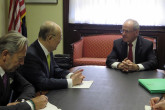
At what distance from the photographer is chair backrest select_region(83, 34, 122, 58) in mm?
5395

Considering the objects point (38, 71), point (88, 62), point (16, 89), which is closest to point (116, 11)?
point (88, 62)

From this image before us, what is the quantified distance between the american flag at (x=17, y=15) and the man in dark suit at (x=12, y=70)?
3.54 m

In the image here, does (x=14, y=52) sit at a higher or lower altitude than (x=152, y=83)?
higher

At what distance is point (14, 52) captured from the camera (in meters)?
1.74

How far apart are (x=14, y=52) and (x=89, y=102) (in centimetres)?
64

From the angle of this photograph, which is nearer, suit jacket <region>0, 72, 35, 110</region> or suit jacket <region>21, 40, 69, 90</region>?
suit jacket <region>0, 72, 35, 110</region>

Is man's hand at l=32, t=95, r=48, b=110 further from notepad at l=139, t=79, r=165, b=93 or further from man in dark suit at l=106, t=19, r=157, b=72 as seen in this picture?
man in dark suit at l=106, t=19, r=157, b=72

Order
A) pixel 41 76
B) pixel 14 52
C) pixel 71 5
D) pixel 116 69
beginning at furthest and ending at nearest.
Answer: pixel 71 5
pixel 116 69
pixel 41 76
pixel 14 52

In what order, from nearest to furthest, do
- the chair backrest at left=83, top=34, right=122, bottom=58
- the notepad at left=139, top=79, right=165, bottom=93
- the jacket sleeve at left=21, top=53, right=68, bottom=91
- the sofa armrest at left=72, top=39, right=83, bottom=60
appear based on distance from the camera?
the notepad at left=139, top=79, right=165, bottom=93, the jacket sleeve at left=21, top=53, right=68, bottom=91, the sofa armrest at left=72, top=39, right=83, bottom=60, the chair backrest at left=83, top=34, right=122, bottom=58

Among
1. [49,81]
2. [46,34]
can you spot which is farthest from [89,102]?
[46,34]

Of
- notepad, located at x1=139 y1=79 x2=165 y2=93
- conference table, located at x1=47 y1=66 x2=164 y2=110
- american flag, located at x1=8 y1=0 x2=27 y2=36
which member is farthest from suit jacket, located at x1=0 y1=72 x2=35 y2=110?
american flag, located at x1=8 y1=0 x2=27 y2=36

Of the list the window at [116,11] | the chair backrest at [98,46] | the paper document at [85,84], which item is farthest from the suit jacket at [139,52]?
the window at [116,11]

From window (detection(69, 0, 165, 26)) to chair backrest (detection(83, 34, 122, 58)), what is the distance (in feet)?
1.14

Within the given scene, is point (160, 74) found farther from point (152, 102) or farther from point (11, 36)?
point (11, 36)
